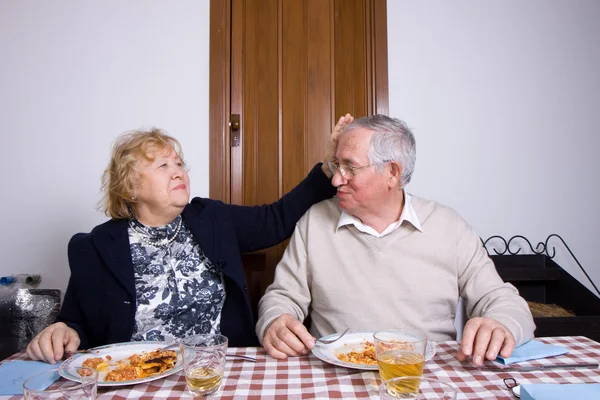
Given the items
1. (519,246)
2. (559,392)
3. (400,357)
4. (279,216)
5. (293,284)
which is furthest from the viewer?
(519,246)

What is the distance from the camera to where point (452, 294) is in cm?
155

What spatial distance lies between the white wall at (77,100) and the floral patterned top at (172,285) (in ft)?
3.10

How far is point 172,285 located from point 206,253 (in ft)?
0.50

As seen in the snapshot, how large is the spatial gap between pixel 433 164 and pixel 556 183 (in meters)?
0.72

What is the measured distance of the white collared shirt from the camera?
1.56m

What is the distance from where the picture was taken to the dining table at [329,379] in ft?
2.95

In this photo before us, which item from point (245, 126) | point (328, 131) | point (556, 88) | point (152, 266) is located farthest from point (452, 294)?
point (556, 88)

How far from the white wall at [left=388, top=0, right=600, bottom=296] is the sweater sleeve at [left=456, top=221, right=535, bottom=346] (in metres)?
1.03

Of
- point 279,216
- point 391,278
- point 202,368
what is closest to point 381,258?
point 391,278

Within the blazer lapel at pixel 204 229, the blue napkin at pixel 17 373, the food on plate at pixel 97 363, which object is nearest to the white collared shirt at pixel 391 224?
the blazer lapel at pixel 204 229

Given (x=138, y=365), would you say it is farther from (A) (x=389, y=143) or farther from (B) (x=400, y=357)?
(A) (x=389, y=143)

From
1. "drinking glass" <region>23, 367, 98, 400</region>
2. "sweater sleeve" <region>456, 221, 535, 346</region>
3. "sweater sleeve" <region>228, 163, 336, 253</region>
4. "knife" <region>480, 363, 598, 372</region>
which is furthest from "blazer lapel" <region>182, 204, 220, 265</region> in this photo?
"knife" <region>480, 363, 598, 372</region>

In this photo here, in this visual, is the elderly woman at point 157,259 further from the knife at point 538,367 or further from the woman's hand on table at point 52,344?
the knife at point 538,367

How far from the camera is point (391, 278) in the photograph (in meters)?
1.52
